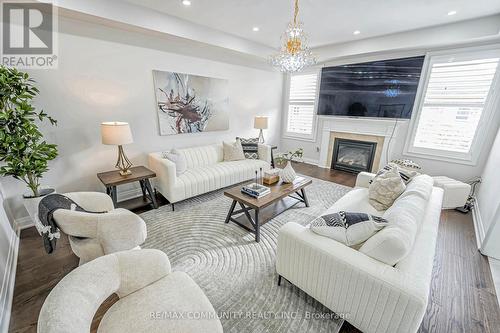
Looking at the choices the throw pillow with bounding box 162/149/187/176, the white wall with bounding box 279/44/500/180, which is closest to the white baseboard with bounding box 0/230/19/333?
the throw pillow with bounding box 162/149/187/176

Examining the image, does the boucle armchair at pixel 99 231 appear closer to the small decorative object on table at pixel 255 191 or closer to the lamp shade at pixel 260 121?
the small decorative object on table at pixel 255 191

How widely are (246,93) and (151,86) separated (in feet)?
6.90

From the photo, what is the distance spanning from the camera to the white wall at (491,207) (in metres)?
2.06

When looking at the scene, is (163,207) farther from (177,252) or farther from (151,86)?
(151,86)

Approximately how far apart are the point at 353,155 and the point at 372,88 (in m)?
1.46

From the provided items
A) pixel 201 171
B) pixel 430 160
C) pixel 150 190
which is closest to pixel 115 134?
pixel 150 190

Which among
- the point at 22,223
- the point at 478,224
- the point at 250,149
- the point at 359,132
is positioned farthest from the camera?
the point at 359,132

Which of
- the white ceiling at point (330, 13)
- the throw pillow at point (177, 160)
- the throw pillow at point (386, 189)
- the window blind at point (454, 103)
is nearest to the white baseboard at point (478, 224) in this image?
the window blind at point (454, 103)

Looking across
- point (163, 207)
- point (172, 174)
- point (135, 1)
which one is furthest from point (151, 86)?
point (163, 207)

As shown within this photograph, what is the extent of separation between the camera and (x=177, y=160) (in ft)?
10.1

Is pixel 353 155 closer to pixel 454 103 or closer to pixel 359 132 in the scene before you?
pixel 359 132

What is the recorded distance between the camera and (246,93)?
460 centimetres

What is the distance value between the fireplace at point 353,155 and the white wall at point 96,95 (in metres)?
3.49

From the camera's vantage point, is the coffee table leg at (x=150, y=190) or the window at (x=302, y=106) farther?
the window at (x=302, y=106)
